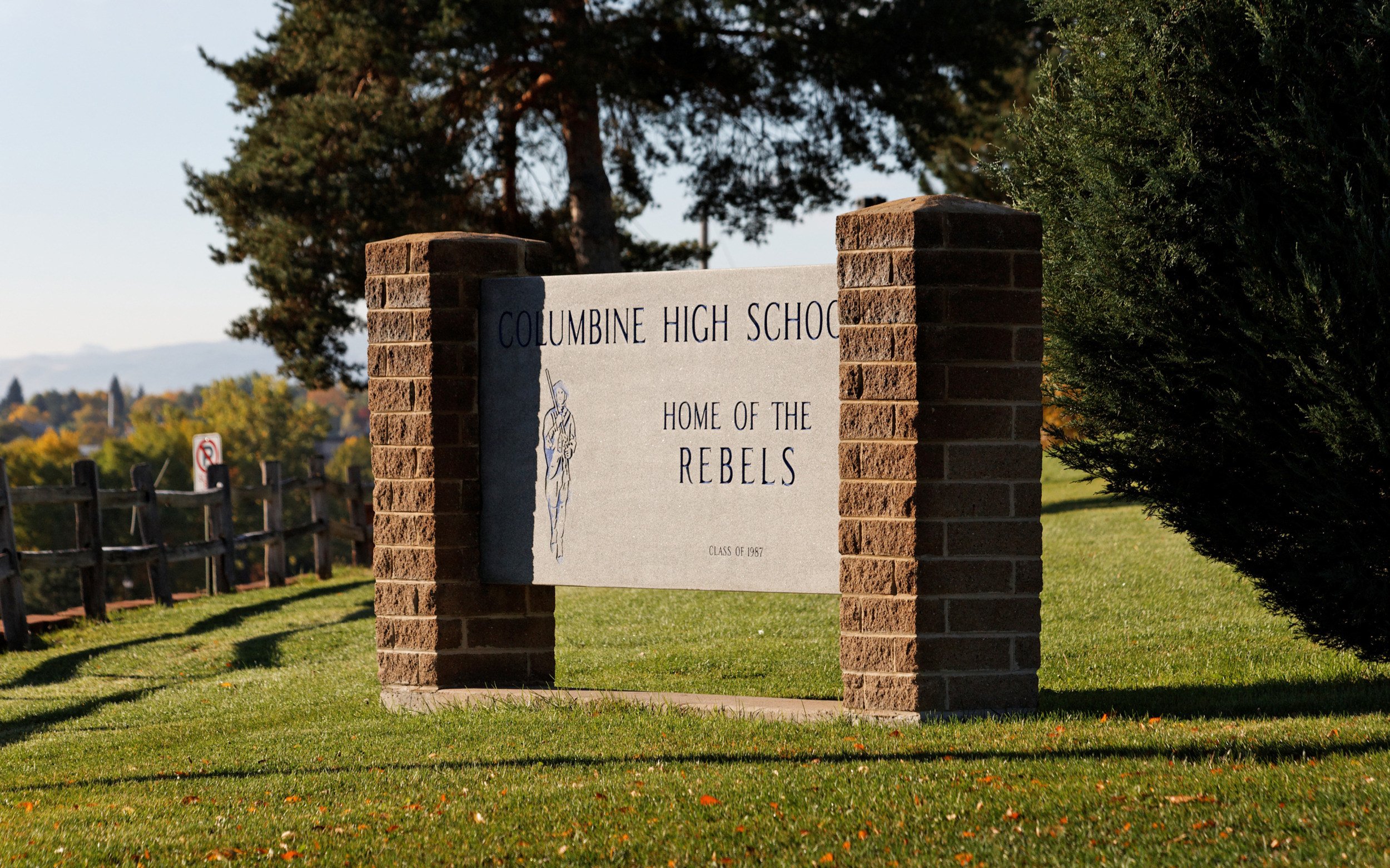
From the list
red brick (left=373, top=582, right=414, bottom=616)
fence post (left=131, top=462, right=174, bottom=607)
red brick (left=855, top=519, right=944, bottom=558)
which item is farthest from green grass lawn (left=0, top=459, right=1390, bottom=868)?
fence post (left=131, top=462, right=174, bottom=607)

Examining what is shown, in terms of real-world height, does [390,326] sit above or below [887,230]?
below

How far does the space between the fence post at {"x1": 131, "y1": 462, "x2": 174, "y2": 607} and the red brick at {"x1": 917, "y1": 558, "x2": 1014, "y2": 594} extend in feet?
38.5

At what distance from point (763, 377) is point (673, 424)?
0.61 metres

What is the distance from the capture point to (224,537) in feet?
55.8

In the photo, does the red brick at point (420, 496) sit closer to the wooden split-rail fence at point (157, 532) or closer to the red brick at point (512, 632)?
the red brick at point (512, 632)

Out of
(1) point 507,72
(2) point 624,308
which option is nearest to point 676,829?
(2) point 624,308

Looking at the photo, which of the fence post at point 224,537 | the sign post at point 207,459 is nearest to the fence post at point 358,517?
the sign post at point 207,459

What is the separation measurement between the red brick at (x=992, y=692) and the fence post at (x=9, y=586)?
10350 mm

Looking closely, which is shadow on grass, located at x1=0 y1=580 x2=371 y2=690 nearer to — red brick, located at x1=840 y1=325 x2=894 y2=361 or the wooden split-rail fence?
the wooden split-rail fence

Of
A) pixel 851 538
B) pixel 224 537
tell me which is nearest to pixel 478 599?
pixel 851 538

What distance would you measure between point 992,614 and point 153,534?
12.2 metres

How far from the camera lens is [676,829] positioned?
4.81 m

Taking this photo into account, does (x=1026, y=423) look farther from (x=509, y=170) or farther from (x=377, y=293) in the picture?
(x=509, y=170)

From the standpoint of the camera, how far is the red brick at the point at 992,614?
21.5ft
